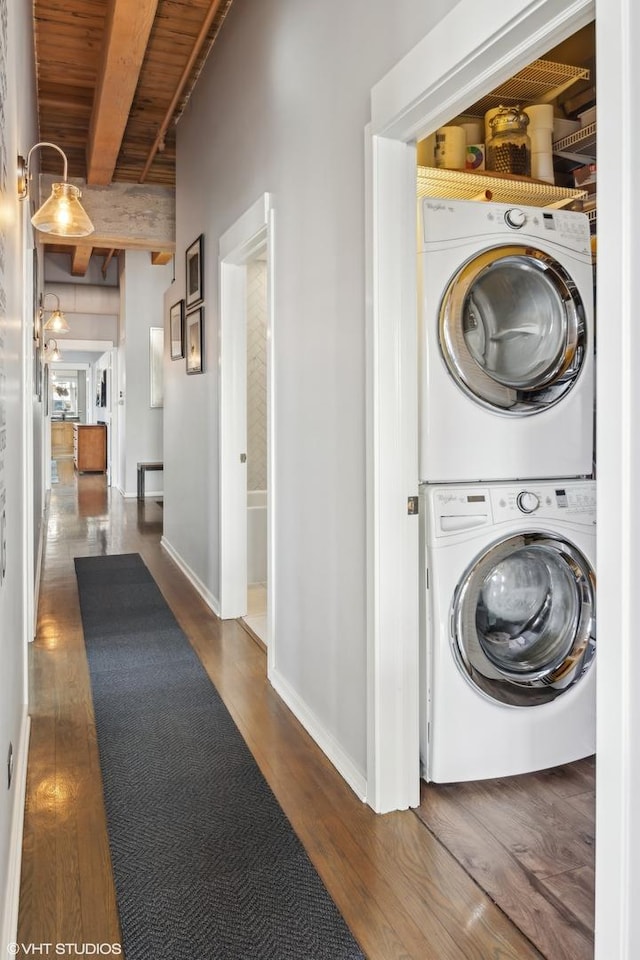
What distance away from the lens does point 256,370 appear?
4902 millimetres

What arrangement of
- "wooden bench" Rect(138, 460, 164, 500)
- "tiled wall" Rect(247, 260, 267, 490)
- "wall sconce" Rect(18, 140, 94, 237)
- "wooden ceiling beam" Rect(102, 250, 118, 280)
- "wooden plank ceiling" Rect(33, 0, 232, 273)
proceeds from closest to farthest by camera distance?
"wall sconce" Rect(18, 140, 94, 237), "wooden plank ceiling" Rect(33, 0, 232, 273), "tiled wall" Rect(247, 260, 267, 490), "wooden bench" Rect(138, 460, 164, 500), "wooden ceiling beam" Rect(102, 250, 118, 280)

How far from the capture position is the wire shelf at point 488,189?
2344 millimetres

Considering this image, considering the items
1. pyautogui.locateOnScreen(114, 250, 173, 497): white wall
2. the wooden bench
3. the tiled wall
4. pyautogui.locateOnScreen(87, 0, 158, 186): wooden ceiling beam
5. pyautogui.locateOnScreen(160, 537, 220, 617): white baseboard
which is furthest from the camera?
the wooden bench

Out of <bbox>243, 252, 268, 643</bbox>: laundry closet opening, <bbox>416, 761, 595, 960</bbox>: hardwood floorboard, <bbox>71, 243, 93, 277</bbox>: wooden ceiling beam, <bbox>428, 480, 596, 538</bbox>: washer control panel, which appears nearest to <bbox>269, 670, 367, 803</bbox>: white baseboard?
<bbox>416, 761, 595, 960</bbox>: hardwood floorboard

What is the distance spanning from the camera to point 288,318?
9.04ft

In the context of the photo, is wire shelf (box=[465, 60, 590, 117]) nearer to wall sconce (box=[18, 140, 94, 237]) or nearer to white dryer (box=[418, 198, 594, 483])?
white dryer (box=[418, 198, 594, 483])

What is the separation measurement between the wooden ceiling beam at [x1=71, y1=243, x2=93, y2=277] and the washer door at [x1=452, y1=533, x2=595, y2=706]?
669 centimetres

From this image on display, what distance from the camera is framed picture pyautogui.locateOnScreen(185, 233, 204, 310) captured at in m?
4.30

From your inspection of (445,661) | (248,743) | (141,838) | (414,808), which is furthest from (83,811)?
(445,661)

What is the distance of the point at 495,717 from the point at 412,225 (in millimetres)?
1512

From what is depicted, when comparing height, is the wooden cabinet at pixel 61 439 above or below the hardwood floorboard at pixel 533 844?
above

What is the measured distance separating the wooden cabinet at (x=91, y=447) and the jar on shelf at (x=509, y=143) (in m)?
11.5

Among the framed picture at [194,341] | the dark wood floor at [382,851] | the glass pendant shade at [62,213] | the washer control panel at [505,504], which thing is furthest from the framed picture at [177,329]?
the washer control panel at [505,504]

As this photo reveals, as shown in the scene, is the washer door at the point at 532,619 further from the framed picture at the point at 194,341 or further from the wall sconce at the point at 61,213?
the framed picture at the point at 194,341
